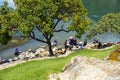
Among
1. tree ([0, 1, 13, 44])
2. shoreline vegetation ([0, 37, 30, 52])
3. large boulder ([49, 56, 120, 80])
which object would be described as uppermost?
tree ([0, 1, 13, 44])

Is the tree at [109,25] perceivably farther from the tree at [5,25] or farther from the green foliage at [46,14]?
the tree at [5,25]

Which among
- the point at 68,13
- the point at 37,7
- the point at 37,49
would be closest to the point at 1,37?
the point at 37,7

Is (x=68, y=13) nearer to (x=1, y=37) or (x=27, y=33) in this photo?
(x=27, y=33)

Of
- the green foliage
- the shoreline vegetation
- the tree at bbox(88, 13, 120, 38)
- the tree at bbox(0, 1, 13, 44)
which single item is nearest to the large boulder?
the green foliage

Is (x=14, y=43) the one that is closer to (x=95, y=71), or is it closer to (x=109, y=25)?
(x=109, y=25)

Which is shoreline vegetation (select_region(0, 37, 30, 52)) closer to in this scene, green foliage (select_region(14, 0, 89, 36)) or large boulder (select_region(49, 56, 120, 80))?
green foliage (select_region(14, 0, 89, 36))

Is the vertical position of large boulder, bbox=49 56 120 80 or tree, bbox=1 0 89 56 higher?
tree, bbox=1 0 89 56

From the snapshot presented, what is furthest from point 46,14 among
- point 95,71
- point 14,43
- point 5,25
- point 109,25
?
point 95,71

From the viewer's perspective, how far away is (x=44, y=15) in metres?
42.4

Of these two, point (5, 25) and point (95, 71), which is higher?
point (5, 25)

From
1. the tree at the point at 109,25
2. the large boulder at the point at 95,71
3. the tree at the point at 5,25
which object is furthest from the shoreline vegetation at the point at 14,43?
the large boulder at the point at 95,71

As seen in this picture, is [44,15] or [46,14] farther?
[46,14]

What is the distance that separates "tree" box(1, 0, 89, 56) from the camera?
4222 centimetres

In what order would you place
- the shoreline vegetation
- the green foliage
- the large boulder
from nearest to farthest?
the large boulder < the green foliage < the shoreline vegetation
